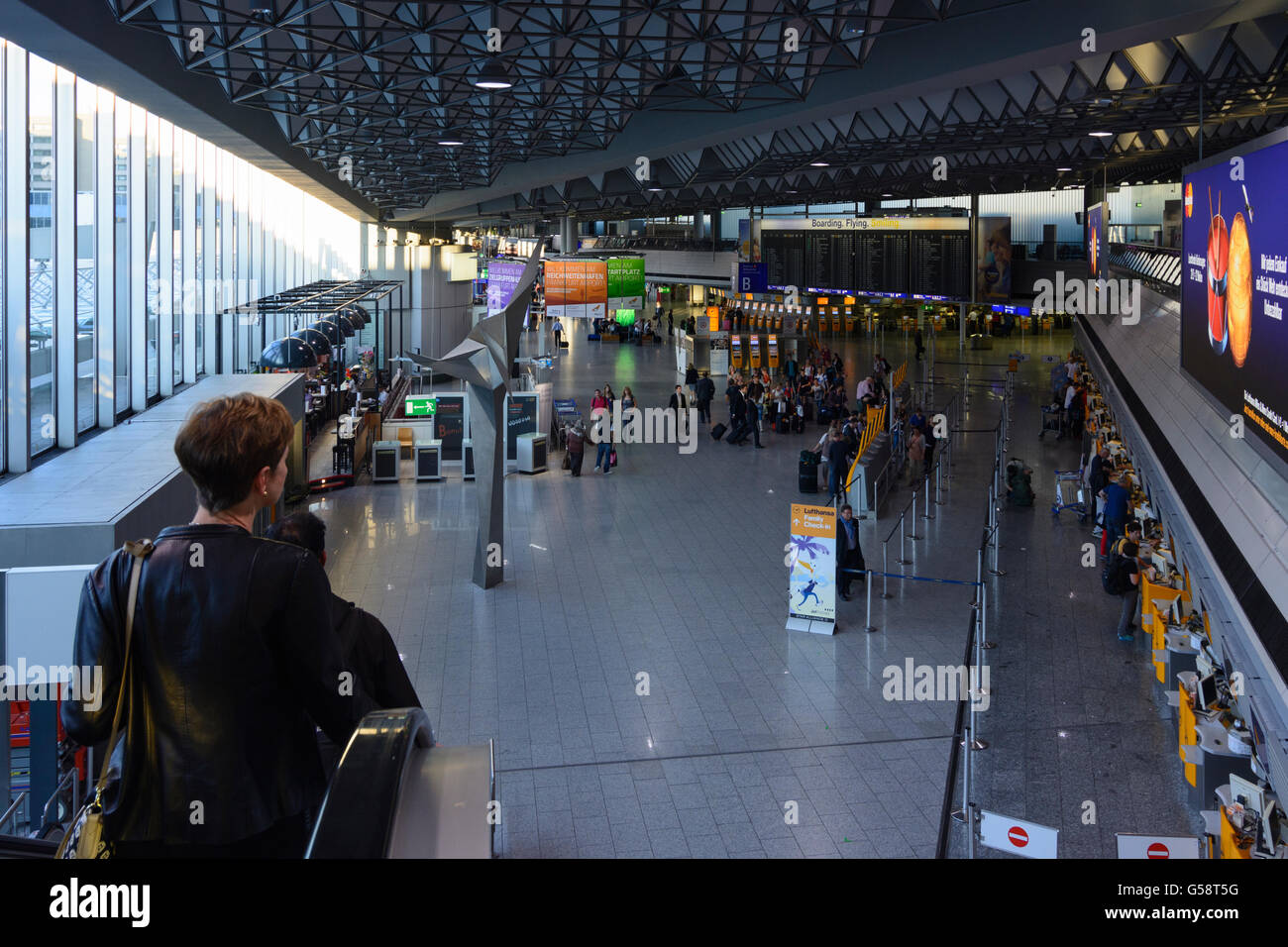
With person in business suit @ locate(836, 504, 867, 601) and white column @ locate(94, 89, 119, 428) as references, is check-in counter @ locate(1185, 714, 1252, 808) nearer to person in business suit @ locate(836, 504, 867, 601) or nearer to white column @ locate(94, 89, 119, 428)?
person in business suit @ locate(836, 504, 867, 601)

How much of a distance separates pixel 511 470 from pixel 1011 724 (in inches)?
610

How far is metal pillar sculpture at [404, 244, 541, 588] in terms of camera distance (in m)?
14.8

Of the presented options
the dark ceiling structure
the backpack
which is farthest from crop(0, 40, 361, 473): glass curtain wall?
the backpack

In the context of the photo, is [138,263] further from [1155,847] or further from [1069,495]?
[1155,847]

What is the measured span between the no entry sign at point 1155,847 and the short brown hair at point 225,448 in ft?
15.6

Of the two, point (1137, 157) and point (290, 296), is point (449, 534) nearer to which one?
point (290, 296)

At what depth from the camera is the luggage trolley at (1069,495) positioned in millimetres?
19047

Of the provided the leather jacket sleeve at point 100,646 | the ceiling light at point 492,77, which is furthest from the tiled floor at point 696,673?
the ceiling light at point 492,77

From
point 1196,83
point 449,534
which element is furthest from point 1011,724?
point 1196,83

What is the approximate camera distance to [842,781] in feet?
29.0

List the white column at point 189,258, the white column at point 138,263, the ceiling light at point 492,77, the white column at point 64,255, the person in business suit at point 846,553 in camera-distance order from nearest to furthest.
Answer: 1. the white column at point 64,255
2. the person in business suit at point 846,553
3. the ceiling light at point 492,77
4. the white column at point 138,263
5. the white column at point 189,258

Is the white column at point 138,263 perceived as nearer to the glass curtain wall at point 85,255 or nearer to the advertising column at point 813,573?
the glass curtain wall at point 85,255

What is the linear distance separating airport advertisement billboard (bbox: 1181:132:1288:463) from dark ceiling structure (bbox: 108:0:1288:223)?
388 centimetres
